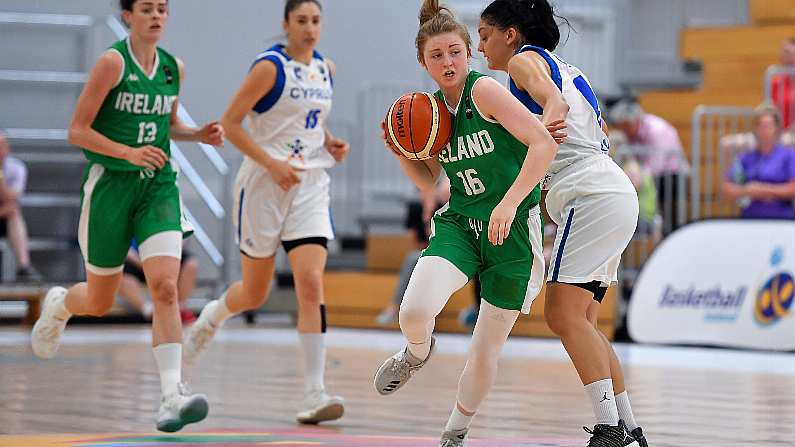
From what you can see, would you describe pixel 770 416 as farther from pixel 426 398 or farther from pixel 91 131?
pixel 91 131

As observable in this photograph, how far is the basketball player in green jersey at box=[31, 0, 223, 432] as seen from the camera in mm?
5633

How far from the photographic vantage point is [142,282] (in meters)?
13.4

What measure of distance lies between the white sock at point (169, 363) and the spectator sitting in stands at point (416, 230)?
646 centimetres

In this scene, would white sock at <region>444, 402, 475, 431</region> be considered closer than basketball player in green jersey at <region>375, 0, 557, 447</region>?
No

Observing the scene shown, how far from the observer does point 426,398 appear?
7234 millimetres

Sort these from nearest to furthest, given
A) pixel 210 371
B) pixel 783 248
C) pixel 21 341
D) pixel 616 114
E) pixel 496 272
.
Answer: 1. pixel 496 272
2. pixel 210 371
3. pixel 783 248
4. pixel 21 341
5. pixel 616 114

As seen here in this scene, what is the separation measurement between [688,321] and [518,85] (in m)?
6.38

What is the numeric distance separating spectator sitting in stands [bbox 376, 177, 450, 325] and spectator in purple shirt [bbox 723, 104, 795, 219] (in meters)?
2.43

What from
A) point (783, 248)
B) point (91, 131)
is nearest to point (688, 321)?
point (783, 248)

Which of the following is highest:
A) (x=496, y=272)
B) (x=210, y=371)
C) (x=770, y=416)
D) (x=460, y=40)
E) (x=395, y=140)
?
(x=460, y=40)

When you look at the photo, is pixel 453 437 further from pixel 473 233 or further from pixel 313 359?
pixel 313 359

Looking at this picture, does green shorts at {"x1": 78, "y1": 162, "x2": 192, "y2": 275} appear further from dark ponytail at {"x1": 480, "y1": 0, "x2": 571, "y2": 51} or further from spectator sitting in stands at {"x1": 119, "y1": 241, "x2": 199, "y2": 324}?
spectator sitting in stands at {"x1": 119, "y1": 241, "x2": 199, "y2": 324}

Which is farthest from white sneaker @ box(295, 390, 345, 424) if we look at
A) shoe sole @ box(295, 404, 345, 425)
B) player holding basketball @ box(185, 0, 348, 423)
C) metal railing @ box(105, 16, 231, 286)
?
metal railing @ box(105, 16, 231, 286)

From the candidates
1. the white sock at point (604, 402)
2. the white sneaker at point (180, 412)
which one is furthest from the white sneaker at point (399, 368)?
the white sneaker at point (180, 412)
